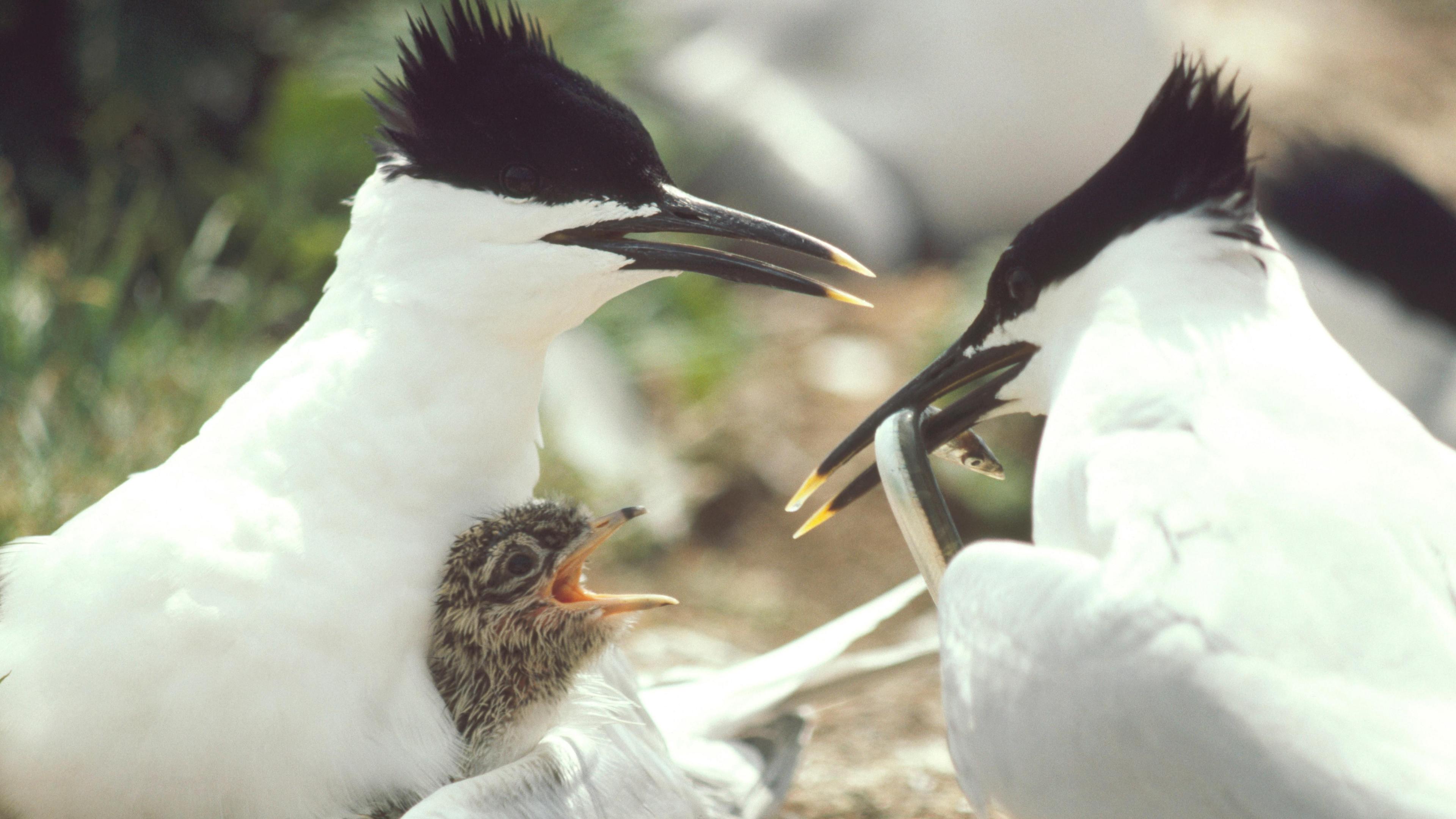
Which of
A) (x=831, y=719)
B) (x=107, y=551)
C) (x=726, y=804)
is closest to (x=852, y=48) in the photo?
(x=831, y=719)

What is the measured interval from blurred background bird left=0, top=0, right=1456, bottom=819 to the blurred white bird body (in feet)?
4.10

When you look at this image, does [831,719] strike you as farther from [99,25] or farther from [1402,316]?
[99,25]

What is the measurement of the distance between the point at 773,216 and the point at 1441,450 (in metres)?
4.62

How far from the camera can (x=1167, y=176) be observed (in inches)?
83.4

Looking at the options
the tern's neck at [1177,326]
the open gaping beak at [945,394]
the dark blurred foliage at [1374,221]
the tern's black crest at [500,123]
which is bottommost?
the dark blurred foliage at [1374,221]

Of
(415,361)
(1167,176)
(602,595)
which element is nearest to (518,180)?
(415,361)

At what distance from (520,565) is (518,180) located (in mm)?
618

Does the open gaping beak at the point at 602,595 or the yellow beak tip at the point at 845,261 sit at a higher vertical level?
the yellow beak tip at the point at 845,261

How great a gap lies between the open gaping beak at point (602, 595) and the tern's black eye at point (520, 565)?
68mm

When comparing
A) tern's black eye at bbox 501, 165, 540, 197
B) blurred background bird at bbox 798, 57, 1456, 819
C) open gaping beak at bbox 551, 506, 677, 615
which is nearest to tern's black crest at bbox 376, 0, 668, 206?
tern's black eye at bbox 501, 165, 540, 197

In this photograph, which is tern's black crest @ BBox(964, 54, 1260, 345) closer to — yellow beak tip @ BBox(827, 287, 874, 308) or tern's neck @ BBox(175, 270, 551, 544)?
yellow beak tip @ BBox(827, 287, 874, 308)

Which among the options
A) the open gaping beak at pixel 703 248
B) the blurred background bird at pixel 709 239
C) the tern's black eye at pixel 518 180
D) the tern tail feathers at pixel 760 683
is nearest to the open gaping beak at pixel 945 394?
the open gaping beak at pixel 703 248

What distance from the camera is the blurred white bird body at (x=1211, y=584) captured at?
1646 mm

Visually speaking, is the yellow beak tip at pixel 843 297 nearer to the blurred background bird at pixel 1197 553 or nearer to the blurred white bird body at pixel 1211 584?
the blurred background bird at pixel 1197 553
